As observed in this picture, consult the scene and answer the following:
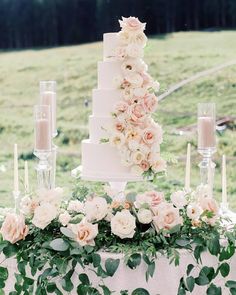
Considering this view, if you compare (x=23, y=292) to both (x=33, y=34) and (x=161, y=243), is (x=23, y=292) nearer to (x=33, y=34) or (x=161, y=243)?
(x=161, y=243)

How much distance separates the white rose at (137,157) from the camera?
2289 millimetres

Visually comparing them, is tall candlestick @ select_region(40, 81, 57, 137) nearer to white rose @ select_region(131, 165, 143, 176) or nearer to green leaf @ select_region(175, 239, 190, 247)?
white rose @ select_region(131, 165, 143, 176)

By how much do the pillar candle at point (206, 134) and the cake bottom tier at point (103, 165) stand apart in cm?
22

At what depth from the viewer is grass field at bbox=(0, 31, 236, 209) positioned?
226 inches

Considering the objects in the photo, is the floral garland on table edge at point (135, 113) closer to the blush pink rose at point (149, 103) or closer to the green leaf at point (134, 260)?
the blush pink rose at point (149, 103)

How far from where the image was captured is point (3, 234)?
2117 mm

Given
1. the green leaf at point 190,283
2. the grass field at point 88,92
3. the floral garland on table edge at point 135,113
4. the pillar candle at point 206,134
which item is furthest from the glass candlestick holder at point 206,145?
the grass field at point 88,92

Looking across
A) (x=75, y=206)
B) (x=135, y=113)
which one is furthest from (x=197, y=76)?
(x=75, y=206)

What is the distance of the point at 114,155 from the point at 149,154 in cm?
14

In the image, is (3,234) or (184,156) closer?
(3,234)

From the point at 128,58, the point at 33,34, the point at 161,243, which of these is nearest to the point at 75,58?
the point at 33,34

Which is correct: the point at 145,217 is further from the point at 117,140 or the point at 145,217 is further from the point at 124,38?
the point at 124,38

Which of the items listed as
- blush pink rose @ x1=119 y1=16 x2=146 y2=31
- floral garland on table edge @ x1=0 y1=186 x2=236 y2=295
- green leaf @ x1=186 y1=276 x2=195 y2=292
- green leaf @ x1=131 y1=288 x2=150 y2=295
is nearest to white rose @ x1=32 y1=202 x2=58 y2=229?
floral garland on table edge @ x1=0 y1=186 x2=236 y2=295

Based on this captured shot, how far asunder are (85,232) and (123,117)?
16.3 inches
